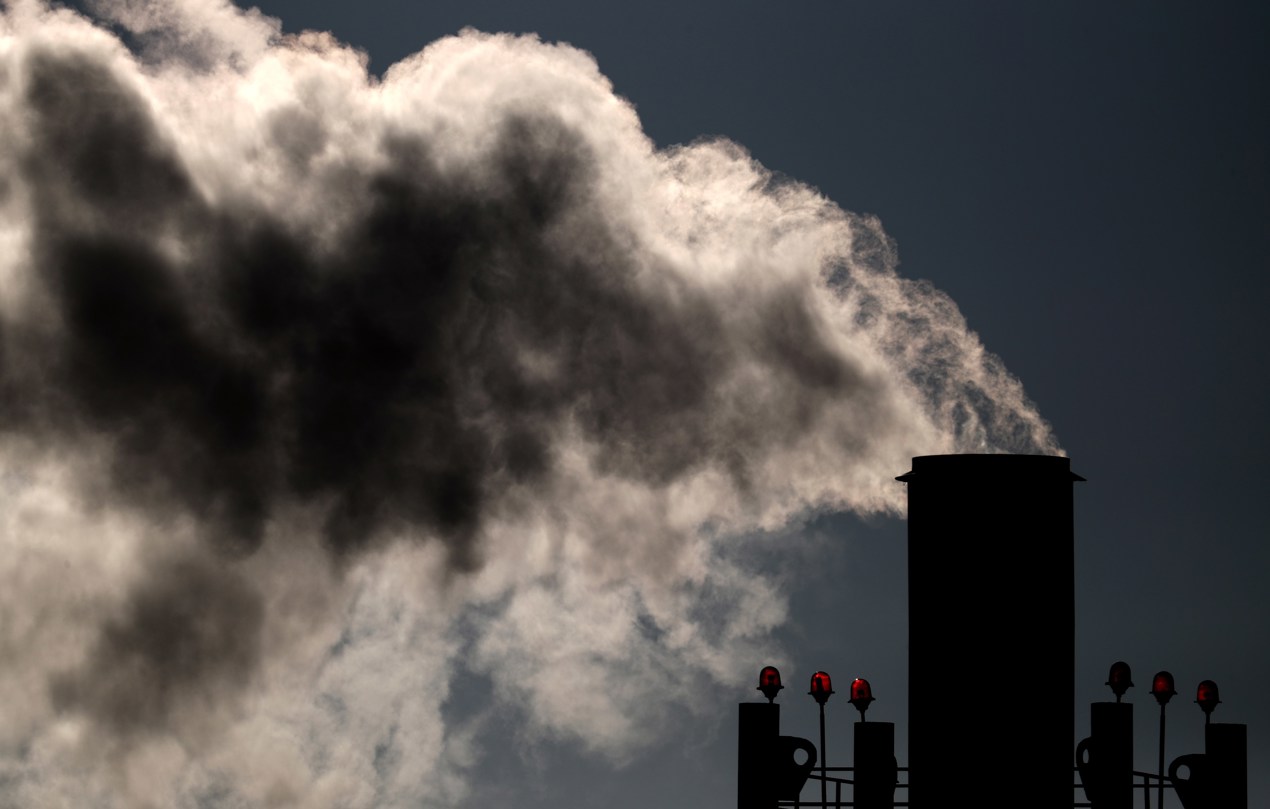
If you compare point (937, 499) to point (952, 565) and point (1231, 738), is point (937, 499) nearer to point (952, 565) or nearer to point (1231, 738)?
point (952, 565)

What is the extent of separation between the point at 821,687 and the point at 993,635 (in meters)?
2.95

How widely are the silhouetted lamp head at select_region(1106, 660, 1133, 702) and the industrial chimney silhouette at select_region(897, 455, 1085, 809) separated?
2.77 m

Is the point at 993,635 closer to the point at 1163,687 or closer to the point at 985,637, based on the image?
the point at 985,637

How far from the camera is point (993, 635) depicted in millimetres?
20609

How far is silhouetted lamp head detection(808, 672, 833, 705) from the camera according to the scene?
22.8 m

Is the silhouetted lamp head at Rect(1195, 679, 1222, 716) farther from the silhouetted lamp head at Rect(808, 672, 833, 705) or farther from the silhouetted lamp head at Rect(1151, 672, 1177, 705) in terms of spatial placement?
the silhouetted lamp head at Rect(808, 672, 833, 705)

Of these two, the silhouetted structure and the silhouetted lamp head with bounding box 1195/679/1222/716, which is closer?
the silhouetted structure

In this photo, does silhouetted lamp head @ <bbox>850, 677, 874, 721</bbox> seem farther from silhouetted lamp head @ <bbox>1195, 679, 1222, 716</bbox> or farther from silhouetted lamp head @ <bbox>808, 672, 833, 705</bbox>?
silhouetted lamp head @ <bbox>1195, 679, 1222, 716</bbox>

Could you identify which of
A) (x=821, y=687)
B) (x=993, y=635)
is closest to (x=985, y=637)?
(x=993, y=635)

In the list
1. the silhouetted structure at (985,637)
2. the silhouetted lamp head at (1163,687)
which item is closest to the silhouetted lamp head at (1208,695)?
the silhouetted lamp head at (1163,687)

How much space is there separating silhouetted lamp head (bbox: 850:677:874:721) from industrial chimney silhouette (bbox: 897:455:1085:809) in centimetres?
157

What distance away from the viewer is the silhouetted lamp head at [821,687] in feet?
74.9

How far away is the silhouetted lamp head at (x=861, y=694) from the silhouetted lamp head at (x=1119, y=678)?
3002 mm

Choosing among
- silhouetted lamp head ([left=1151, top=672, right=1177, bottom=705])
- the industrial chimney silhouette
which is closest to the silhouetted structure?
the industrial chimney silhouette
